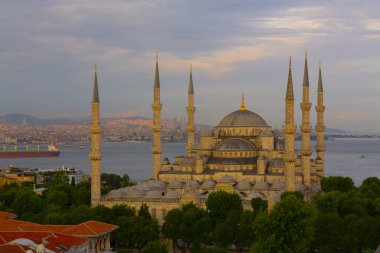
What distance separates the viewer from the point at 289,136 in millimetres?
37594

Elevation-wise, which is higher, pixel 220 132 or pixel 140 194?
pixel 220 132

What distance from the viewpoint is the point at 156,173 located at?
45.7 metres

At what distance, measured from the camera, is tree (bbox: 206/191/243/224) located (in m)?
32.7

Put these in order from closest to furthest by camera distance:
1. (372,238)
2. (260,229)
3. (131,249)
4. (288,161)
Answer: (260,229)
(372,238)
(131,249)
(288,161)

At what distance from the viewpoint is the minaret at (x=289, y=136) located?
36.7 m

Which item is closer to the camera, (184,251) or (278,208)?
(278,208)

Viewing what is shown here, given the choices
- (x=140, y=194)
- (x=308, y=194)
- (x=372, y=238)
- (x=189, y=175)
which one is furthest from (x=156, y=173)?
(x=372, y=238)

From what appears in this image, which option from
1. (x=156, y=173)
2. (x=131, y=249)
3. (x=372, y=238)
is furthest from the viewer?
(x=156, y=173)

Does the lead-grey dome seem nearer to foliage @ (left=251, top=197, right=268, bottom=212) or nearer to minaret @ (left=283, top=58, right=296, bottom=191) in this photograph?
minaret @ (left=283, top=58, right=296, bottom=191)

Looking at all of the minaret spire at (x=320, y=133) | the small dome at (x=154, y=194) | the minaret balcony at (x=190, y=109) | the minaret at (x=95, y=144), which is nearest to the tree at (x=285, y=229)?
the small dome at (x=154, y=194)

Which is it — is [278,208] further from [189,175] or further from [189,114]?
[189,114]

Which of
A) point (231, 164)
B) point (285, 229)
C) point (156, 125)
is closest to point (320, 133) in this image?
point (231, 164)

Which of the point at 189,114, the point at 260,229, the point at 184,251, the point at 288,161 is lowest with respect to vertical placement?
the point at 184,251

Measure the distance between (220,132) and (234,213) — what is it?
19.8m
